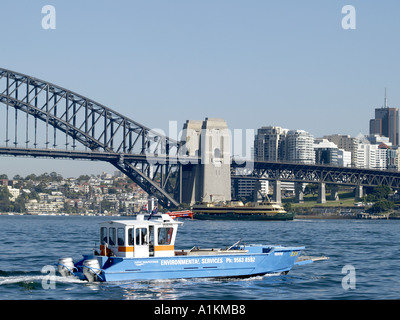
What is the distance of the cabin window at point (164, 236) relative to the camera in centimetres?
3066

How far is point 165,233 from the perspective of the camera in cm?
3084

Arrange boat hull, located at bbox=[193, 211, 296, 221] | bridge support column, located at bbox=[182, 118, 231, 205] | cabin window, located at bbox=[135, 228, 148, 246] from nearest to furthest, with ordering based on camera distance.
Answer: cabin window, located at bbox=[135, 228, 148, 246]
boat hull, located at bbox=[193, 211, 296, 221]
bridge support column, located at bbox=[182, 118, 231, 205]

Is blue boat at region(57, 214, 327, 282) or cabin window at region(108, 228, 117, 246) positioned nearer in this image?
blue boat at region(57, 214, 327, 282)

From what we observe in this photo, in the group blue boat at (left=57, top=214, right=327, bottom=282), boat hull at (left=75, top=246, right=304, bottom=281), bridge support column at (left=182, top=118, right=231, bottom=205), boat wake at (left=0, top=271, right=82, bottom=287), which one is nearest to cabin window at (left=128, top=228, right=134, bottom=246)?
blue boat at (left=57, top=214, right=327, bottom=282)

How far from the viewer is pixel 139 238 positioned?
30.0 meters

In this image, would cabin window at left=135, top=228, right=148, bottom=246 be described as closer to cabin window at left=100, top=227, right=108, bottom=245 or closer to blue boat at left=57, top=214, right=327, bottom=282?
blue boat at left=57, top=214, right=327, bottom=282

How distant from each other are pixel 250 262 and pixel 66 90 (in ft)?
448

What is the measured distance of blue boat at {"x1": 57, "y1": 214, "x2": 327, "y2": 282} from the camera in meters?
29.2

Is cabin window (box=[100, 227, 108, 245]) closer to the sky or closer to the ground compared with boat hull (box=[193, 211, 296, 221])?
closer to the sky

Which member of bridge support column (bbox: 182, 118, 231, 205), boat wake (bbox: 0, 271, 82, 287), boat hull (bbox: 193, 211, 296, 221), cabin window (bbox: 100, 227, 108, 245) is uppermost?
bridge support column (bbox: 182, 118, 231, 205)

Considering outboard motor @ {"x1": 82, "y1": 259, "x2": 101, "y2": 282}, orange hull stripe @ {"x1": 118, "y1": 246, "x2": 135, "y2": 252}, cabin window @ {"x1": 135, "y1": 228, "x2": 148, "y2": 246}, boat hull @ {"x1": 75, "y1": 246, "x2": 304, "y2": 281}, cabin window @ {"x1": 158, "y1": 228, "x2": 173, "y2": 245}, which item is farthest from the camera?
cabin window @ {"x1": 158, "y1": 228, "x2": 173, "y2": 245}

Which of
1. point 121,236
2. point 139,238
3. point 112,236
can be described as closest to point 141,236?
point 139,238
